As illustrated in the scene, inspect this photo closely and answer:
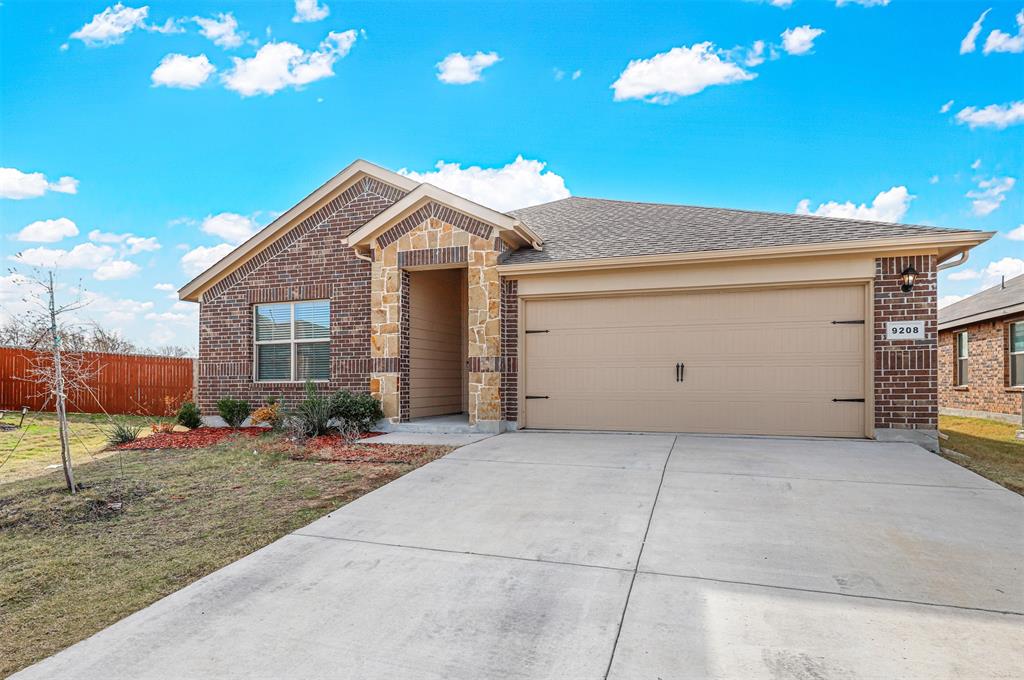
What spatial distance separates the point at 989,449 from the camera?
9078mm

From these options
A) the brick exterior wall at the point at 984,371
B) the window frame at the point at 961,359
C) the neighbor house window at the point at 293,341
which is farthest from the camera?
the window frame at the point at 961,359

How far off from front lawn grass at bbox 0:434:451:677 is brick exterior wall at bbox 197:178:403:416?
10.7 ft

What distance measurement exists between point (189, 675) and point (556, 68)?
11.8 meters

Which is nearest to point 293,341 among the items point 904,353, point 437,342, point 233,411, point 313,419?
point 233,411

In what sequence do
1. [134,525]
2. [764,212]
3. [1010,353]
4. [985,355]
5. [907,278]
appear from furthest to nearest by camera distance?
1. [985,355]
2. [1010,353]
3. [764,212]
4. [907,278]
5. [134,525]

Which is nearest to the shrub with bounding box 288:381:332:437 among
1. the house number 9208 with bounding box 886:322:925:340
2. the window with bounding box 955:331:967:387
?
the house number 9208 with bounding box 886:322:925:340

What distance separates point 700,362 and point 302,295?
8.16 meters

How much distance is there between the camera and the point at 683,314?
903 cm

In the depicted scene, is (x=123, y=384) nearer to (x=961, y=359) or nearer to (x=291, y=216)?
(x=291, y=216)

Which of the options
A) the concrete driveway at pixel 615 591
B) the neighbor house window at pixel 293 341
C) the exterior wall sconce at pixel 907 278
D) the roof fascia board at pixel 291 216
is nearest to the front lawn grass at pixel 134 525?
the concrete driveway at pixel 615 591

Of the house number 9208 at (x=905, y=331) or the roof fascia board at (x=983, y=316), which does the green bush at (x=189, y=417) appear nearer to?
the house number 9208 at (x=905, y=331)

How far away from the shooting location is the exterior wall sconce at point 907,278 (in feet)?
26.2

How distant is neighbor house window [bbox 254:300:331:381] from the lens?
11.1 metres

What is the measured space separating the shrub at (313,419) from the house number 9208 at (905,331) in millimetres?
9374
